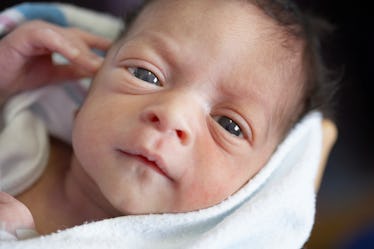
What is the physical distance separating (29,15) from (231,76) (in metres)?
0.54

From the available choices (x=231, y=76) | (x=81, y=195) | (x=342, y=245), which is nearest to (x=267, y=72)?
(x=231, y=76)

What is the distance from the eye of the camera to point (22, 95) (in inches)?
46.6

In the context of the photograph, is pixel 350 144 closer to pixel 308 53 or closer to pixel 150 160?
pixel 308 53

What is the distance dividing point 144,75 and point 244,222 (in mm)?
301

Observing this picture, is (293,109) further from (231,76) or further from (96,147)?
(96,147)

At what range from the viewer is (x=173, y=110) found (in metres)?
0.89

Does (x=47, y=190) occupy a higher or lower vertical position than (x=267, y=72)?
lower

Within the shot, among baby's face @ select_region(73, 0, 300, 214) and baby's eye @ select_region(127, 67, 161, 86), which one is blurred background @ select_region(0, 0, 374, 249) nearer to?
baby's face @ select_region(73, 0, 300, 214)

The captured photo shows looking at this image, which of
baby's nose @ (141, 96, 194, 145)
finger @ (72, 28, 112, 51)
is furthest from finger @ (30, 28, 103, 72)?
baby's nose @ (141, 96, 194, 145)

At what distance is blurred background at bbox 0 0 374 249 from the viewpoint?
1848 mm

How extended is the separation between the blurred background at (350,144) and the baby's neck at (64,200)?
1.00 meters

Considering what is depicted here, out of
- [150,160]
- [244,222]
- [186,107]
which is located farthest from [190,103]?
[244,222]

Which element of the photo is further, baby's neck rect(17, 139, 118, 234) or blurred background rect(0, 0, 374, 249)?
blurred background rect(0, 0, 374, 249)

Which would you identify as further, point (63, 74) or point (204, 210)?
point (63, 74)
